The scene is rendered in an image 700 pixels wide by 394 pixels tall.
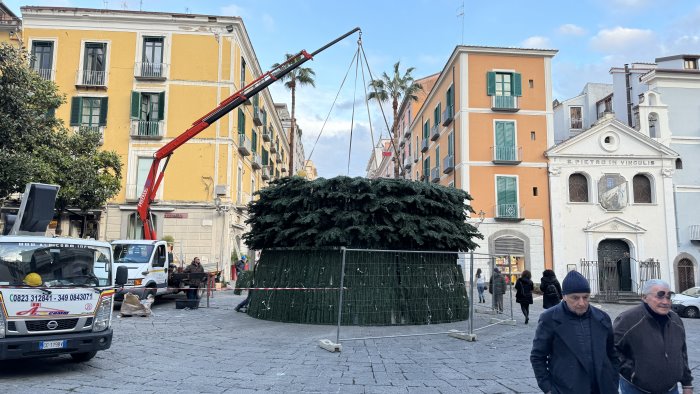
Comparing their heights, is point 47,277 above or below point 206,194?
below

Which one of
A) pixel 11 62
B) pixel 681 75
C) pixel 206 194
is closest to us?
pixel 11 62

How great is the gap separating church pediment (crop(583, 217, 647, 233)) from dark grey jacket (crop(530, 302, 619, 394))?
91.7 feet

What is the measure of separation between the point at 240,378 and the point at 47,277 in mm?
3303

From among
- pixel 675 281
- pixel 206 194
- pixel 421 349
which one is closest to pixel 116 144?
pixel 206 194

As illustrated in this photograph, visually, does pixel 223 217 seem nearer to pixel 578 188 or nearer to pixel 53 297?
pixel 53 297

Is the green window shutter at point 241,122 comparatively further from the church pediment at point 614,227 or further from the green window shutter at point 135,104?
the church pediment at point 614,227

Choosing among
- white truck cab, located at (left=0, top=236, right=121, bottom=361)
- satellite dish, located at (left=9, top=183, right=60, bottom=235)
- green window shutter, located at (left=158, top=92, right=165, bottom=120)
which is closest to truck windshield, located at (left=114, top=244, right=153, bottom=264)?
satellite dish, located at (left=9, top=183, right=60, bottom=235)

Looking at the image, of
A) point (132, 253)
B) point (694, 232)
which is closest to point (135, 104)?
point (132, 253)

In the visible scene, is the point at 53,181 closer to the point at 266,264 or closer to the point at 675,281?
the point at 266,264

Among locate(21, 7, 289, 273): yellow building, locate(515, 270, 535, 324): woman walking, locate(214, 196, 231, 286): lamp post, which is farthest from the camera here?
locate(214, 196, 231, 286): lamp post

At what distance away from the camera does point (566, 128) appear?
1449 inches

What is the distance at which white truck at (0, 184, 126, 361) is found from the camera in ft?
21.9

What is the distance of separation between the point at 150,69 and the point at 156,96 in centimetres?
157

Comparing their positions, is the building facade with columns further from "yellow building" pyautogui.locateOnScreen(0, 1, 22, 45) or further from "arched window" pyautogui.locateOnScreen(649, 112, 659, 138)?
"yellow building" pyautogui.locateOnScreen(0, 1, 22, 45)
